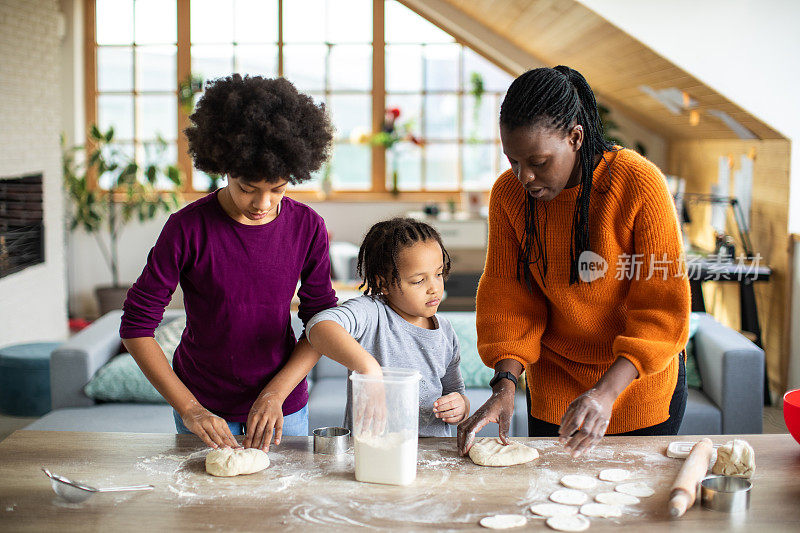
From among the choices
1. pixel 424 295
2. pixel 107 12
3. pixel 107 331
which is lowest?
pixel 107 331

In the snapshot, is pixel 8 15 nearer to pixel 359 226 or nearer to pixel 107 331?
pixel 107 331

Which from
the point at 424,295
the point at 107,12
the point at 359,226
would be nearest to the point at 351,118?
the point at 359,226

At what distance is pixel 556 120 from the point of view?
1.47 metres

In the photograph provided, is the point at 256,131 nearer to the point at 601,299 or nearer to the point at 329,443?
the point at 329,443

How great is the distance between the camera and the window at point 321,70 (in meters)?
7.05

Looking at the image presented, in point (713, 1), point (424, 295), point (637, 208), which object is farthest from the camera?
point (713, 1)

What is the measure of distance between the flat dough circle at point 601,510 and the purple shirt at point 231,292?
673mm

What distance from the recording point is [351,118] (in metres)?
7.25

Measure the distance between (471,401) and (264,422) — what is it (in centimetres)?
178

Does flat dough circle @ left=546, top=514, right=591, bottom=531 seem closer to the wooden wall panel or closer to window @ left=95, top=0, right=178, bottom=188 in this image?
the wooden wall panel

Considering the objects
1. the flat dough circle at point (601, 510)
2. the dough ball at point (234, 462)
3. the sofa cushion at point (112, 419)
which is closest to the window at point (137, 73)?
the sofa cushion at point (112, 419)

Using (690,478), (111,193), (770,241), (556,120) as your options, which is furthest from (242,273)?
(111,193)

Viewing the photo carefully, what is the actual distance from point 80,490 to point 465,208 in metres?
5.60

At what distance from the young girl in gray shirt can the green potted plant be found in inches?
195
